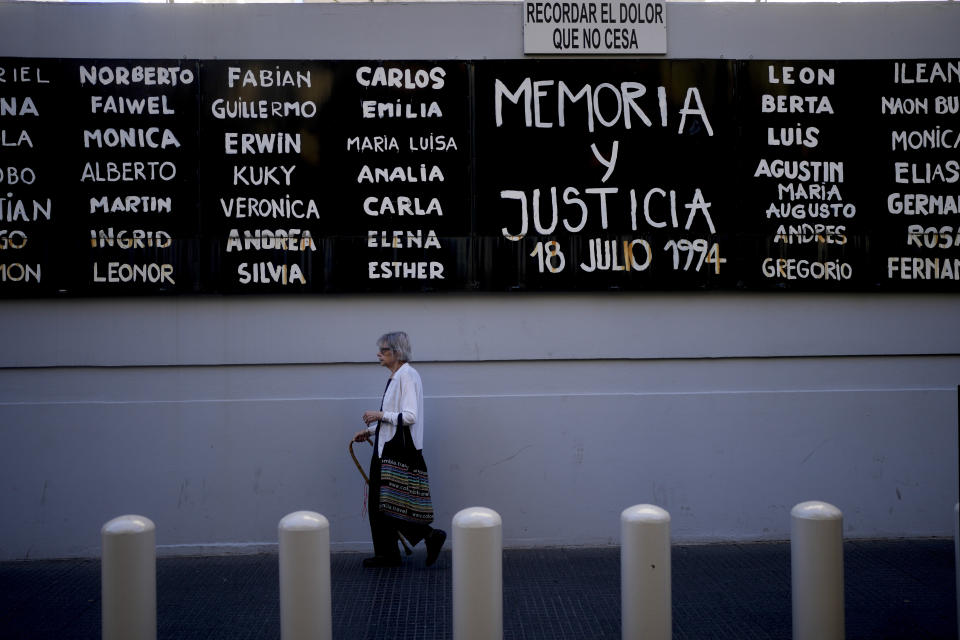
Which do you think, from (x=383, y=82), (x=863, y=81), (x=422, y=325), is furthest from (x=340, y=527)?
(x=863, y=81)

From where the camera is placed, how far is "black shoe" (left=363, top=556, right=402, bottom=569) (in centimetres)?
638

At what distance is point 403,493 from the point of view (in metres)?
6.09

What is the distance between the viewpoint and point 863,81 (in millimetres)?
7102

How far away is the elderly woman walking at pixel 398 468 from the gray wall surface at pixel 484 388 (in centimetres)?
63

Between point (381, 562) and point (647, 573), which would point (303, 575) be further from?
point (381, 562)

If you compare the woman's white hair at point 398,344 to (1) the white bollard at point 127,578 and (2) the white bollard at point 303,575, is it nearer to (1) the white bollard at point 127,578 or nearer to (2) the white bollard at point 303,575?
(2) the white bollard at point 303,575

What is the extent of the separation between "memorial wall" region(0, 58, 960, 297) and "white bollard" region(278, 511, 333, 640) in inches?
124

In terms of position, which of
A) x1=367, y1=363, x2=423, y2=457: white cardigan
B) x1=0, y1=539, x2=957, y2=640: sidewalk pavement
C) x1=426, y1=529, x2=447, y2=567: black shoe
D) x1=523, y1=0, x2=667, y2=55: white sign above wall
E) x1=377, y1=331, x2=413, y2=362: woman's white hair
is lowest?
x1=0, y1=539, x2=957, y2=640: sidewalk pavement

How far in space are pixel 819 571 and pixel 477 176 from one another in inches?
163

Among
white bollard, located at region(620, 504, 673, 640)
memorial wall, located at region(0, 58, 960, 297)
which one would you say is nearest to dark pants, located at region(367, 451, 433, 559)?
memorial wall, located at region(0, 58, 960, 297)

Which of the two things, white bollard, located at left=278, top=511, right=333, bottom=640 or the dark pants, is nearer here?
white bollard, located at left=278, top=511, right=333, bottom=640

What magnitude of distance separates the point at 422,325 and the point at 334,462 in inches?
54.2

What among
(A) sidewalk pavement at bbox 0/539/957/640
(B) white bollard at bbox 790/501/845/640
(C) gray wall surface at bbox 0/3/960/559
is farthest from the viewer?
(C) gray wall surface at bbox 0/3/960/559

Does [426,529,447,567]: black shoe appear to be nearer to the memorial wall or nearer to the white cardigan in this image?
the white cardigan
